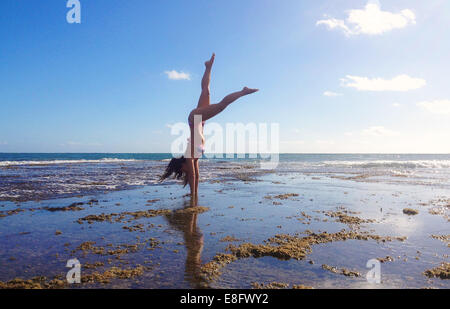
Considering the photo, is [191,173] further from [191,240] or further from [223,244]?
[223,244]

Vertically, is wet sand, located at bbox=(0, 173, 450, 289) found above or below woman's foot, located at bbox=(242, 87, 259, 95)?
below

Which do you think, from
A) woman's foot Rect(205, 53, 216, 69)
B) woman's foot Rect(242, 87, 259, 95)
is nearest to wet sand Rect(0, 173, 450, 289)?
woman's foot Rect(242, 87, 259, 95)

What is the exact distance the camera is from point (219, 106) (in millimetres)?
11211

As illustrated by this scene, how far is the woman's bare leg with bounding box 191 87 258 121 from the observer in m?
10.6

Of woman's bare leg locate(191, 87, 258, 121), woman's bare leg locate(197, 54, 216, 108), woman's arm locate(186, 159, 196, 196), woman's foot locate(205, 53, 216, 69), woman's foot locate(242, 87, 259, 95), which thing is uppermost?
woman's foot locate(205, 53, 216, 69)

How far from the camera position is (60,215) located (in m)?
10.3

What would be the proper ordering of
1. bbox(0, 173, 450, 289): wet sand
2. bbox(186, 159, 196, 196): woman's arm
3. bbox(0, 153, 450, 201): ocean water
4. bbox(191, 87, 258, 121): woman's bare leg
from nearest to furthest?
bbox(0, 173, 450, 289): wet sand < bbox(191, 87, 258, 121): woman's bare leg < bbox(186, 159, 196, 196): woman's arm < bbox(0, 153, 450, 201): ocean water

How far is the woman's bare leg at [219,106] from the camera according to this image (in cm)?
1060

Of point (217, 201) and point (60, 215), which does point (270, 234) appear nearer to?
point (217, 201)

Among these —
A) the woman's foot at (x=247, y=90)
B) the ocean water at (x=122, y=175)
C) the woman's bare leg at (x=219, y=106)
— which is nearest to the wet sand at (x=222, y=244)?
the woman's bare leg at (x=219, y=106)

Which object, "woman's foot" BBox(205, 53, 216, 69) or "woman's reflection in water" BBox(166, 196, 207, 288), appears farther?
"woman's foot" BBox(205, 53, 216, 69)

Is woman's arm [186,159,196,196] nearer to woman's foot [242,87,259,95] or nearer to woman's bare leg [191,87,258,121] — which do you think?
woman's bare leg [191,87,258,121]

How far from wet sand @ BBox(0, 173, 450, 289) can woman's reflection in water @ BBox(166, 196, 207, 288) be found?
0.02 m

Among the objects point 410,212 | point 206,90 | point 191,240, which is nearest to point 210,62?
point 206,90
